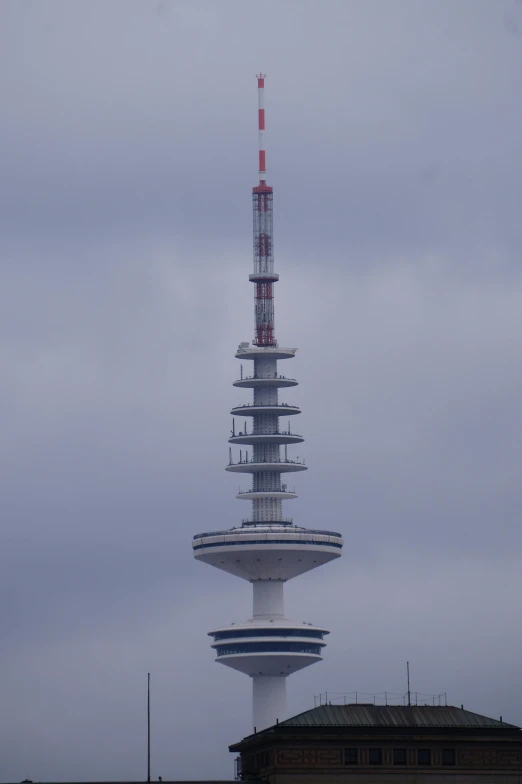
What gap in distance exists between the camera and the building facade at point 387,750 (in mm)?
148875

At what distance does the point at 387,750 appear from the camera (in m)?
151

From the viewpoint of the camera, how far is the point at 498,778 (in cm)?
15150

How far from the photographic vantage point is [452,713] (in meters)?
156

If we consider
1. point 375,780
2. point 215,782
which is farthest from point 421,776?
point 215,782

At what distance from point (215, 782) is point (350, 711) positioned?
1104cm

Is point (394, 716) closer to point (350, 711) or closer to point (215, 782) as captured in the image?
point (350, 711)

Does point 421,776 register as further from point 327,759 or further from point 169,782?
point 169,782

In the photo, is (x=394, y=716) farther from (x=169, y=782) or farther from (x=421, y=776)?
(x=169, y=782)

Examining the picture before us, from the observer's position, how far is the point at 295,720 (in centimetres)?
15312

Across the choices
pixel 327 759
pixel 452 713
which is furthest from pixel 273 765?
→ pixel 452 713

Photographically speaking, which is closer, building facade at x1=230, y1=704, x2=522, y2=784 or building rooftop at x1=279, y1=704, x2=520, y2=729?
building facade at x1=230, y1=704, x2=522, y2=784

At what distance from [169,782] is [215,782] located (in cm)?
316

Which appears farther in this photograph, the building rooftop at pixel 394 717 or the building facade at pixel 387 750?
the building rooftop at pixel 394 717

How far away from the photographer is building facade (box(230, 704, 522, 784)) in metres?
149
